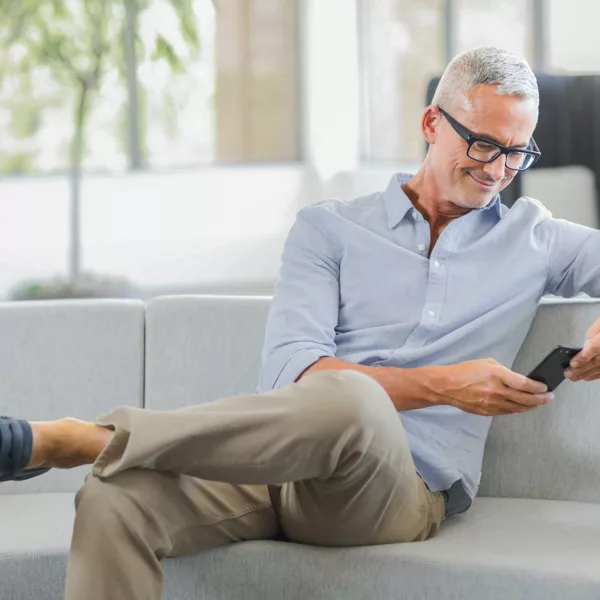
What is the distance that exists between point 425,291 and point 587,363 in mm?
357

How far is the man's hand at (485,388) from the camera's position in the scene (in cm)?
154

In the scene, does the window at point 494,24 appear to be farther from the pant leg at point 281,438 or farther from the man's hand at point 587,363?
the pant leg at point 281,438

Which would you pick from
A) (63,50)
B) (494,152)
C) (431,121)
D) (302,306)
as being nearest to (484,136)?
(494,152)

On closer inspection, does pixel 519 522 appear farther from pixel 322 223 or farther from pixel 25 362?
pixel 25 362

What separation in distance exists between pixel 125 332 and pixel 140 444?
0.79 meters

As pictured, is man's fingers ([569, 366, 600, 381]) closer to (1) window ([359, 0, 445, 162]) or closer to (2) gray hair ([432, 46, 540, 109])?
(2) gray hair ([432, 46, 540, 109])

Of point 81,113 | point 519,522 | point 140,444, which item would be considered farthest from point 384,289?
point 81,113

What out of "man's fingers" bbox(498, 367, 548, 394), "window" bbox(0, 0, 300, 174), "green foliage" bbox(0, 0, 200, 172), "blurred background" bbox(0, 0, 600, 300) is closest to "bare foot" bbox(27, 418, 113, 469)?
"man's fingers" bbox(498, 367, 548, 394)

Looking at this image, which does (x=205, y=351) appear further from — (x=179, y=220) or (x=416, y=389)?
(x=179, y=220)

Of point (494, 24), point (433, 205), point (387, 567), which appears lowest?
point (387, 567)

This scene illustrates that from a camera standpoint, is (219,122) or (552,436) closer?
(552,436)

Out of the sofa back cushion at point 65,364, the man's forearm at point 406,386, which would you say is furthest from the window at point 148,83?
the man's forearm at point 406,386

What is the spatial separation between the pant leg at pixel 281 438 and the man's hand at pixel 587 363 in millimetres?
335

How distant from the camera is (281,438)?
135 cm
